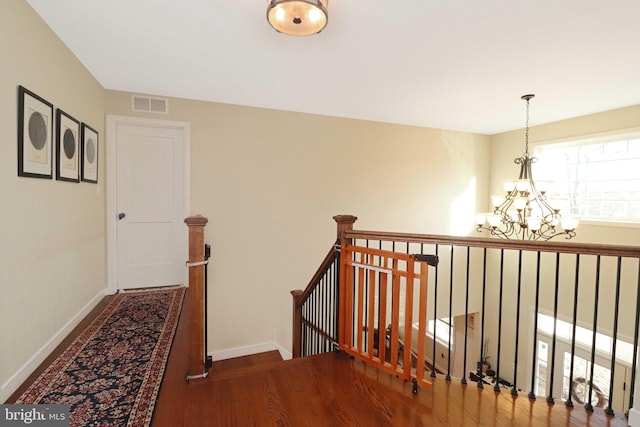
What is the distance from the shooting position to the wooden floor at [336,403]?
1.71 m

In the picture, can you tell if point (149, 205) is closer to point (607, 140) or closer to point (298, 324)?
point (298, 324)

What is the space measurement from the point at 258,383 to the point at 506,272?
5203mm

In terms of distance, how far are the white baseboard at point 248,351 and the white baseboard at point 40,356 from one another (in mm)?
1539

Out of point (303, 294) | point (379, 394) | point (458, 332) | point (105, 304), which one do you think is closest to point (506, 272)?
point (458, 332)

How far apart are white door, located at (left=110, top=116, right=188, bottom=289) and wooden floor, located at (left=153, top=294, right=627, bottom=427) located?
1901mm

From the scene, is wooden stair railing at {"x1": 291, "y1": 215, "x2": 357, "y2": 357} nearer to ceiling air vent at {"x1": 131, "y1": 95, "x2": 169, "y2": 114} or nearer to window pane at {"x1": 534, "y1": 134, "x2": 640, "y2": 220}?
ceiling air vent at {"x1": 131, "y1": 95, "x2": 169, "y2": 114}

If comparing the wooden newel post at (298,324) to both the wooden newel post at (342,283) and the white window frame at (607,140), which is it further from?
the white window frame at (607,140)

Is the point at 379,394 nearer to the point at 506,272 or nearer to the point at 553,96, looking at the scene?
the point at 553,96

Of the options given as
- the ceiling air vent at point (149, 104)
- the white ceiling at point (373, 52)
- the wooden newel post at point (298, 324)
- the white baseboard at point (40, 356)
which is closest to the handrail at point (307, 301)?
the wooden newel post at point (298, 324)

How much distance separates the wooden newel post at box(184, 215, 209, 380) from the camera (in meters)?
2.03

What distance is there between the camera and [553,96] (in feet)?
11.7

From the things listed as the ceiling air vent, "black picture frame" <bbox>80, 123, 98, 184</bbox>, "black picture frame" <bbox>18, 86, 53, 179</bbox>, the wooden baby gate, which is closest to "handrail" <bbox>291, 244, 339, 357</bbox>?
the wooden baby gate

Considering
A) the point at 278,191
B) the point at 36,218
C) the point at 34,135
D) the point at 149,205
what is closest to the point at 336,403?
the point at 36,218

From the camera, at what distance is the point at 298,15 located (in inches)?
71.3
